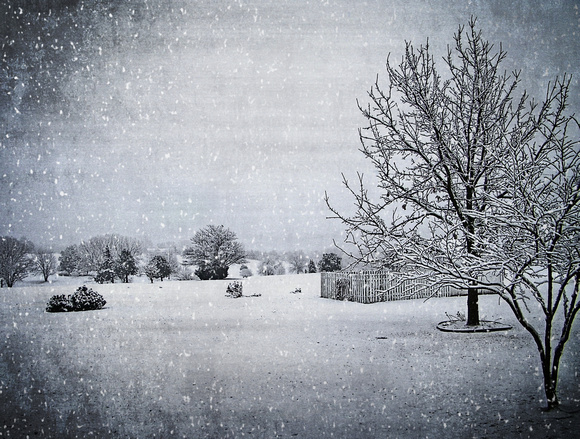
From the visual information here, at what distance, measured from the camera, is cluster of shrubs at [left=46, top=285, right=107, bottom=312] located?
20.3 meters

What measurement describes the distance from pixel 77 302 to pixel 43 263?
3625 cm

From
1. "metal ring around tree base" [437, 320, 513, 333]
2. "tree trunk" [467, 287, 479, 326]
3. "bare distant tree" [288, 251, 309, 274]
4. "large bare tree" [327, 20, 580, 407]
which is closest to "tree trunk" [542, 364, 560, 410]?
"large bare tree" [327, 20, 580, 407]

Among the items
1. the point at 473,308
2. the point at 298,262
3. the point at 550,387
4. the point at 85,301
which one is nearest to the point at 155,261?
the point at 85,301

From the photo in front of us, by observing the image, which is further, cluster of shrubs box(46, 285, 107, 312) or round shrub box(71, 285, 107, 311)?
round shrub box(71, 285, 107, 311)

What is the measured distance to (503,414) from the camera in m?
5.95

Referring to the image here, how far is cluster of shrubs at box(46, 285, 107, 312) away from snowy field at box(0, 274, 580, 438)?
4.88 metres

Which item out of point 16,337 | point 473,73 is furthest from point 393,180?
point 16,337

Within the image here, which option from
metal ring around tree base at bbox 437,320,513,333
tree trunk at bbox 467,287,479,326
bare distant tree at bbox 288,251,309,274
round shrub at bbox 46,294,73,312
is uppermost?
bare distant tree at bbox 288,251,309,274

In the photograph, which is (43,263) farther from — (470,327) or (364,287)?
(470,327)

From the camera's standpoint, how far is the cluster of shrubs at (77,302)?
20.3 metres

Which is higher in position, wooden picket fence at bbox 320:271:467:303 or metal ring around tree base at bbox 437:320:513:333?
wooden picket fence at bbox 320:271:467:303

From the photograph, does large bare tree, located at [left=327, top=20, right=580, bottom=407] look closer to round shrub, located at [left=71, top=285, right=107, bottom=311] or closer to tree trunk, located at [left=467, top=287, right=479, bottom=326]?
tree trunk, located at [left=467, top=287, right=479, bottom=326]

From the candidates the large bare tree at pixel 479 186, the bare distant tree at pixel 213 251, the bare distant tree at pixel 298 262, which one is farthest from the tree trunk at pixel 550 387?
the bare distant tree at pixel 298 262

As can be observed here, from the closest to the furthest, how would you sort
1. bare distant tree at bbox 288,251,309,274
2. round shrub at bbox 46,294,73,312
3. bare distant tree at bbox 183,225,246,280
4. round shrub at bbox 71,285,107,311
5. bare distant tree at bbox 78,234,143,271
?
round shrub at bbox 46,294,73,312, round shrub at bbox 71,285,107,311, bare distant tree at bbox 183,225,246,280, bare distant tree at bbox 78,234,143,271, bare distant tree at bbox 288,251,309,274
